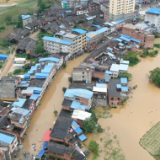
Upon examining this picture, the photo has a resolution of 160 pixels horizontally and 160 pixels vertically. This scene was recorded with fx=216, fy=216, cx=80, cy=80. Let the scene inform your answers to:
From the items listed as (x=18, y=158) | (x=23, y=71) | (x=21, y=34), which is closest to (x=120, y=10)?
(x=21, y=34)

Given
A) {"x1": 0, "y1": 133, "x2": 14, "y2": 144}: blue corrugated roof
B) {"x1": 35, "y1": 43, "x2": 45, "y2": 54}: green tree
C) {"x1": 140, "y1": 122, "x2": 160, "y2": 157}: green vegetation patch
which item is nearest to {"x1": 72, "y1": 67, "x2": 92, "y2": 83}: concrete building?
{"x1": 140, "y1": 122, "x2": 160, "y2": 157}: green vegetation patch

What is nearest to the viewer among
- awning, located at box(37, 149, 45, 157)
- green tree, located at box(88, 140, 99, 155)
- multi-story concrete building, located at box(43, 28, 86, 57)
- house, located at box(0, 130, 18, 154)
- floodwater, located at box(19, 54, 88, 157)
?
house, located at box(0, 130, 18, 154)

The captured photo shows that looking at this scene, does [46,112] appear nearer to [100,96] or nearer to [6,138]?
[100,96]

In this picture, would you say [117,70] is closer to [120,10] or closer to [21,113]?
[21,113]

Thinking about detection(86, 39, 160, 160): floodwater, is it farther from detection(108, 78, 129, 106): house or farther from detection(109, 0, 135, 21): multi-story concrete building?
detection(109, 0, 135, 21): multi-story concrete building

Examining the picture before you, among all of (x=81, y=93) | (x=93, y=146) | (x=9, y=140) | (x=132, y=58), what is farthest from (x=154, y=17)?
(x=9, y=140)

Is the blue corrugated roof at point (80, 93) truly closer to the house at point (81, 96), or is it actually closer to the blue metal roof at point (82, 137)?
the house at point (81, 96)
